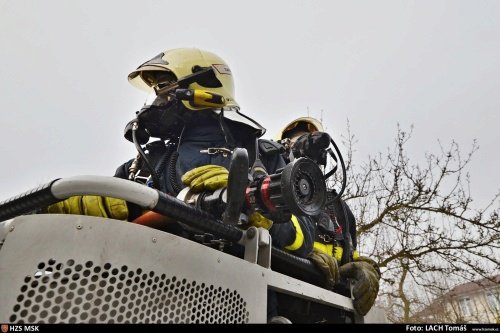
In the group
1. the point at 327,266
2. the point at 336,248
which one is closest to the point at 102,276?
the point at 327,266

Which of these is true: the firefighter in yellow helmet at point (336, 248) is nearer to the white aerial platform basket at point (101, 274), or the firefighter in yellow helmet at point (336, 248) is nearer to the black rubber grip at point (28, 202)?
the white aerial platform basket at point (101, 274)

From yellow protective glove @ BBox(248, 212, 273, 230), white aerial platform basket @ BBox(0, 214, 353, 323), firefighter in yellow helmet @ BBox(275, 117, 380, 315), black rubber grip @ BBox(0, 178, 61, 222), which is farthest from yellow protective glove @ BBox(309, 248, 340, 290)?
black rubber grip @ BBox(0, 178, 61, 222)

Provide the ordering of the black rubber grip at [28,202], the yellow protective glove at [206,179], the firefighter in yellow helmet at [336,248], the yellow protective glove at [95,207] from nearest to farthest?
the black rubber grip at [28,202] < the yellow protective glove at [95,207] < the yellow protective glove at [206,179] < the firefighter in yellow helmet at [336,248]

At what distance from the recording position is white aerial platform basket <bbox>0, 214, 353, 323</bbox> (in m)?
0.84

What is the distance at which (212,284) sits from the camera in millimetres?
1093

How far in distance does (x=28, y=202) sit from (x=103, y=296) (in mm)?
387

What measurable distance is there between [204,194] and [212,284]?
383 millimetres

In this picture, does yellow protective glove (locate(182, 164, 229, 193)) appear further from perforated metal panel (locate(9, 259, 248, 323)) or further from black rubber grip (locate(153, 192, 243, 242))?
perforated metal panel (locate(9, 259, 248, 323))

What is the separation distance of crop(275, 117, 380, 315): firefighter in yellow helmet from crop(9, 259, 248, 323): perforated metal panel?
0.92 m

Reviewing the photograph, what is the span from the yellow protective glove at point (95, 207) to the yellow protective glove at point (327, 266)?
3.09ft

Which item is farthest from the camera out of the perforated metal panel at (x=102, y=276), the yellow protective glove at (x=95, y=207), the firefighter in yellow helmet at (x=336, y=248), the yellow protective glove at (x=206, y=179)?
the firefighter in yellow helmet at (x=336, y=248)

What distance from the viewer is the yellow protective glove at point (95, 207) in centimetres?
127

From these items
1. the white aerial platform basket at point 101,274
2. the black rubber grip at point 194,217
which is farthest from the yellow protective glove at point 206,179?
the white aerial platform basket at point 101,274

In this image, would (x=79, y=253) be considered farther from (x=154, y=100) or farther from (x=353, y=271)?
(x=353, y=271)
